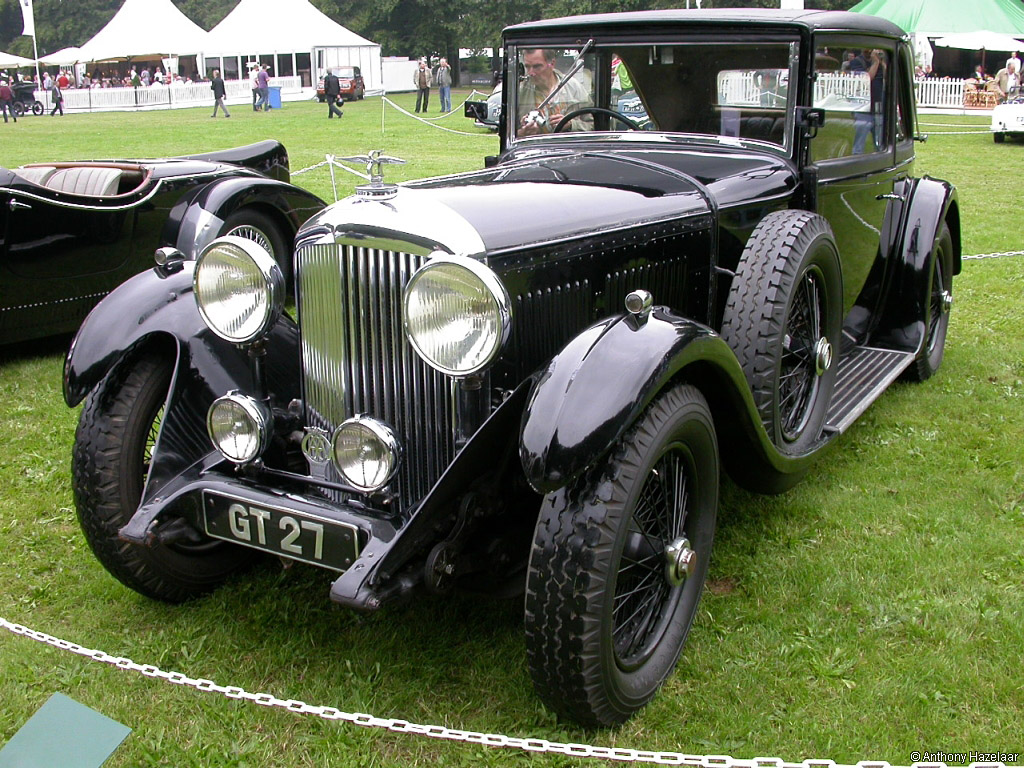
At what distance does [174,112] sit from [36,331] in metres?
28.8

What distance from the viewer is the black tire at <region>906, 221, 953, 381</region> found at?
4.89 m

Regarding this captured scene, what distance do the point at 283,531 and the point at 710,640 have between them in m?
1.29

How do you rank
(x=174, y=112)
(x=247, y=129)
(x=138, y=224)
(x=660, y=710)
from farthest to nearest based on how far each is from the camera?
1. (x=174, y=112)
2. (x=247, y=129)
3. (x=138, y=224)
4. (x=660, y=710)

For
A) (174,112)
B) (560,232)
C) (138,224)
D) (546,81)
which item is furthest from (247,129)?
(560,232)

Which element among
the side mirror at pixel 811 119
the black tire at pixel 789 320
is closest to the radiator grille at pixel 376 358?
the black tire at pixel 789 320

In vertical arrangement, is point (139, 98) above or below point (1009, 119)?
above

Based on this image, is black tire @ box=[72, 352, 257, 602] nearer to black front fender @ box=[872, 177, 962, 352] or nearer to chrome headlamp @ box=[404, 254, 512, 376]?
chrome headlamp @ box=[404, 254, 512, 376]

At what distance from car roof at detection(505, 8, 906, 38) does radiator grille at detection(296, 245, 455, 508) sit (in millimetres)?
1566

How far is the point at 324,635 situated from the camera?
113 inches

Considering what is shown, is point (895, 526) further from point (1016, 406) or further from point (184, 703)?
point (184, 703)

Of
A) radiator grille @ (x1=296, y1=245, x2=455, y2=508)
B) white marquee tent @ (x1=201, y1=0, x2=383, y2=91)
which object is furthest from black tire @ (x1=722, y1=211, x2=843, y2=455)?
white marquee tent @ (x1=201, y1=0, x2=383, y2=91)

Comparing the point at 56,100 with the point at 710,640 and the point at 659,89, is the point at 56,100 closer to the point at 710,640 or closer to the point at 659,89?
the point at 659,89

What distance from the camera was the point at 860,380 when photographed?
4098mm

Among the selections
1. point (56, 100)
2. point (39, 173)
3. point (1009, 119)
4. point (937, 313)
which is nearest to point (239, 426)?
→ point (937, 313)
